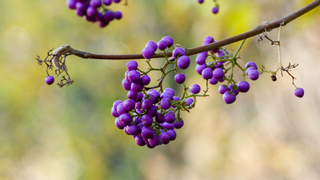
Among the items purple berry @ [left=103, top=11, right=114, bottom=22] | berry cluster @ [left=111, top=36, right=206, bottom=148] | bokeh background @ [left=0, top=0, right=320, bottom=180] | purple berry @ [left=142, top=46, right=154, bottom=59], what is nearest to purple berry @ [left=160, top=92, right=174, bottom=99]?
berry cluster @ [left=111, top=36, right=206, bottom=148]

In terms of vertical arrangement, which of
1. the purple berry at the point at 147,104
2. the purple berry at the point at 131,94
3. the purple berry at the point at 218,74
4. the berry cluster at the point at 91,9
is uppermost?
the berry cluster at the point at 91,9

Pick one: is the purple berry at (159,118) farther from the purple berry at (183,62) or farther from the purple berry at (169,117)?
the purple berry at (183,62)

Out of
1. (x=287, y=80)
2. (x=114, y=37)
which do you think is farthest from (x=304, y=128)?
(x=114, y=37)

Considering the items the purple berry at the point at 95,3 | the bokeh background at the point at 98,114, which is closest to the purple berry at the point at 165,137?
the purple berry at the point at 95,3

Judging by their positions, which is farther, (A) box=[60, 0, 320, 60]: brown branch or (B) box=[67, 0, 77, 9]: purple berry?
(B) box=[67, 0, 77, 9]: purple berry

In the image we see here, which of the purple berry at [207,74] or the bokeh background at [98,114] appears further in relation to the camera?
the bokeh background at [98,114]

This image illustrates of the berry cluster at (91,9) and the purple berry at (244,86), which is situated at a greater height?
the berry cluster at (91,9)

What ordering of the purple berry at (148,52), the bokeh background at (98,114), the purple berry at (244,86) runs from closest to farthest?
the purple berry at (148,52)
the purple berry at (244,86)
the bokeh background at (98,114)

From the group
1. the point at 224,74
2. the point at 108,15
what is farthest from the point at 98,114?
the point at 224,74

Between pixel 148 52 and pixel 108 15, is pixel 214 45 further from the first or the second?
pixel 108 15

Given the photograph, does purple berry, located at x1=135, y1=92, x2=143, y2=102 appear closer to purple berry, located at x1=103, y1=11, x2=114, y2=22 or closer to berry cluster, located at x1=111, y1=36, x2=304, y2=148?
berry cluster, located at x1=111, y1=36, x2=304, y2=148
